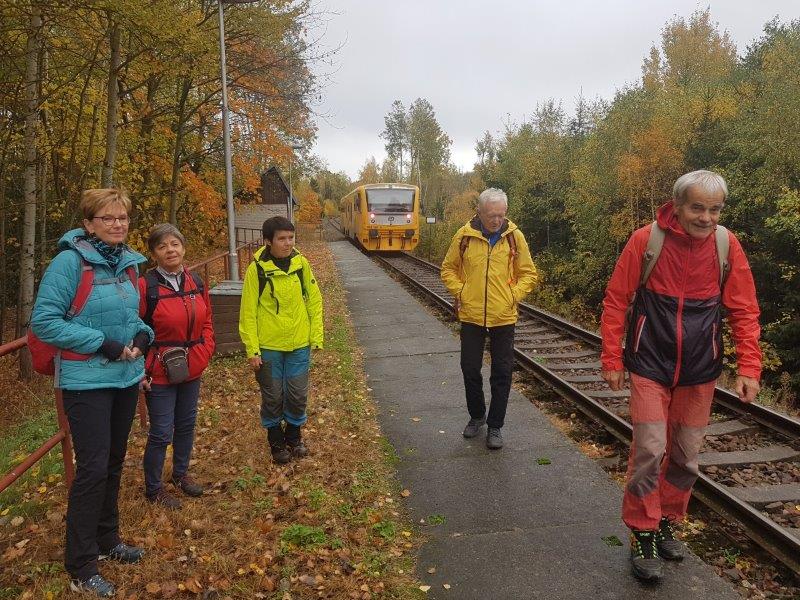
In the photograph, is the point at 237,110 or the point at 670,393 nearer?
the point at 670,393

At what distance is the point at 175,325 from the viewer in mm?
3754

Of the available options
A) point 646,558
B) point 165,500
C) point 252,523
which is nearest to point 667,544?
point 646,558

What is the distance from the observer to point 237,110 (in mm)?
17125

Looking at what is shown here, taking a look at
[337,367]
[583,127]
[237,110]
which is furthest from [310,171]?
[337,367]

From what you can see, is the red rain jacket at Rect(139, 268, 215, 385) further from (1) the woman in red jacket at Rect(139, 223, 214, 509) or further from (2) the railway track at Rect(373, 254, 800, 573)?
(2) the railway track at Rect(373, 254, 800, 573)

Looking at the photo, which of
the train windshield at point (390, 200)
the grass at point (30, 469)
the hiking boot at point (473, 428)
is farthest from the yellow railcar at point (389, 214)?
the hiking boot at point (473, 428)

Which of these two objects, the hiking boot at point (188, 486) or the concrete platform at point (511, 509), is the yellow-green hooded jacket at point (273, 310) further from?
the concrete platform at point (511, 509)

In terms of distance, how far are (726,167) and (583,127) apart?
16.4 metres

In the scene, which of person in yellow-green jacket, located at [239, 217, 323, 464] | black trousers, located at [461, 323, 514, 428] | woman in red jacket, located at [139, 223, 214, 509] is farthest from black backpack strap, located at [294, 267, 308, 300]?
black trousers, located at [461, 323, 514, 428]

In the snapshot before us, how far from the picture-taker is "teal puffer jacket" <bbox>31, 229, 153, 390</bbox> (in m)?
2.64

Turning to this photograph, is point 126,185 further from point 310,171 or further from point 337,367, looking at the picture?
point 310,171

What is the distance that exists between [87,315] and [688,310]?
120 inches

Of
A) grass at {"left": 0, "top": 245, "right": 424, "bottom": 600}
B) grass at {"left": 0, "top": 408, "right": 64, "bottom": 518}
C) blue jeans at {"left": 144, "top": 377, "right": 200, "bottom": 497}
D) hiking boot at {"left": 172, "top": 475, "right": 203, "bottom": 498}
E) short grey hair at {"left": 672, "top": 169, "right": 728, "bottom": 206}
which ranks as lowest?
grass at {"left": 0, "top": 408, "right": 64, "bottom": 518}

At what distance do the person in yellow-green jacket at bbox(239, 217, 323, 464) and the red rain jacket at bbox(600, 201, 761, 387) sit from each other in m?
2.42
